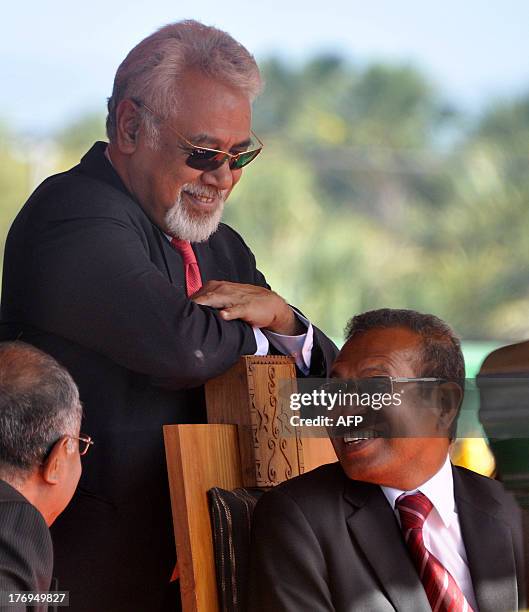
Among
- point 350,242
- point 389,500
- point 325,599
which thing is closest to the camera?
point 325,599

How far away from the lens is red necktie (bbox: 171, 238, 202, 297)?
2.21m

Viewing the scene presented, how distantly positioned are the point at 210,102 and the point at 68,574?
1.07 metres

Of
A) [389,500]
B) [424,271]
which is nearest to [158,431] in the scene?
[389,500]

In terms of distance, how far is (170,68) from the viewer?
2.19 metres

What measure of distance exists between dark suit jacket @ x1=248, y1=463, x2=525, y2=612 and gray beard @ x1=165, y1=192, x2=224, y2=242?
0.60 m

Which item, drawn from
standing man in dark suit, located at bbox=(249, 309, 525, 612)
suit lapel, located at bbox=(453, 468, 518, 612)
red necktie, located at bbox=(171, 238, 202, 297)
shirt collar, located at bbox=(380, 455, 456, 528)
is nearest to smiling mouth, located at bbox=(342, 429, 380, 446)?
standing man in dark suit, located at bbox=(249, 309, 525, 612)

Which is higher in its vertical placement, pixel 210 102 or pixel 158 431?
pixel 210 102

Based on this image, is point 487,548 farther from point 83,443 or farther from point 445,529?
point 83,443

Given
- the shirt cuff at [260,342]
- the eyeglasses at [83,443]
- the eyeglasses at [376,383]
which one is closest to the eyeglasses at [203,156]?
the shirt cuff at [260,342]

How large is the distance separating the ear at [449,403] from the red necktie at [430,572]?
237mm

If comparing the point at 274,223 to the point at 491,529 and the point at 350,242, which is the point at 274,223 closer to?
the point at 350,242

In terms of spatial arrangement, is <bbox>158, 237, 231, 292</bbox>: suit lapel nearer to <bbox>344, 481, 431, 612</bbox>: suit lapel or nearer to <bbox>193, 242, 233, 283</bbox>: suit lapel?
<bbox>193, 242, 233, 283</bbox>: suit lapel

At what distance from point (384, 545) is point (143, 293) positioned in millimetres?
710

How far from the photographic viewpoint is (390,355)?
6.75 feet
